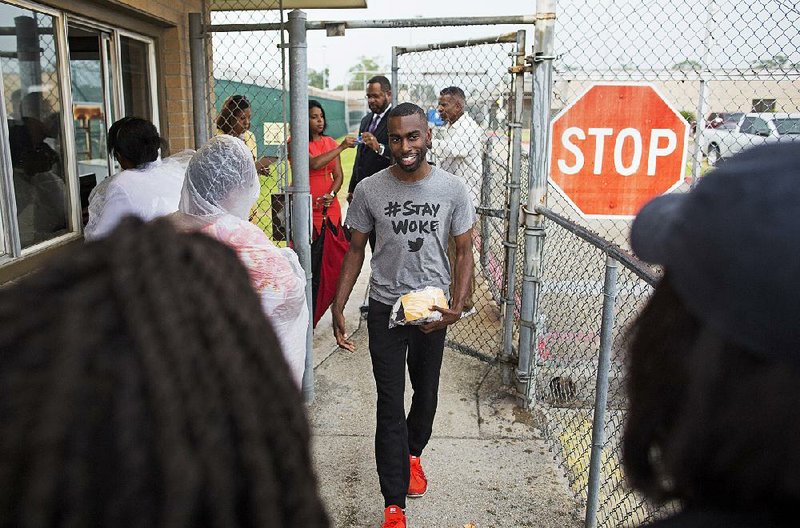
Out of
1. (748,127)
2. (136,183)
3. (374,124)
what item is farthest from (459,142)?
(136,183)

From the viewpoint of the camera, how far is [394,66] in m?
5.78

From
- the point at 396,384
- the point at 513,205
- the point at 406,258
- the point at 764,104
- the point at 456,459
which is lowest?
the point at 456,459

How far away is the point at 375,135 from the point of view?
6191mm

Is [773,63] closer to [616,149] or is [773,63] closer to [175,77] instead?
A: [616,149]

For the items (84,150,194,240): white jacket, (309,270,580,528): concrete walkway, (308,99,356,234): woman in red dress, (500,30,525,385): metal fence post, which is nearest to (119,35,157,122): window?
(308,99,356,234): woman in red dress

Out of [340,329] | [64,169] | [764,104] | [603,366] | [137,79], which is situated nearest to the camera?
[603,366]

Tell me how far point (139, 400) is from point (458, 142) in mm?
5942

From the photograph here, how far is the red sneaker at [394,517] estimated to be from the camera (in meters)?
3.28

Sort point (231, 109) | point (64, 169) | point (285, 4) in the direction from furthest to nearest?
point (285, 4)
point (231, 109)
point (64, 169)

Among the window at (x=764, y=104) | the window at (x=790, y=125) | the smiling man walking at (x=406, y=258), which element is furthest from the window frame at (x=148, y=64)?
the window at (x=790, y=125)

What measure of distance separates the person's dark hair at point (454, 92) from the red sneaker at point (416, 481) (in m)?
3.97

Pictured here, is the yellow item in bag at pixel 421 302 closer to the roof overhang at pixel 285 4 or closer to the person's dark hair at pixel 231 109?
the person's dark hair at pixel 231 109

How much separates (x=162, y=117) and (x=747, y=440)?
5.46 metres

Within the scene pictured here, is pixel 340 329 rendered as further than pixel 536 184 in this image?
No
